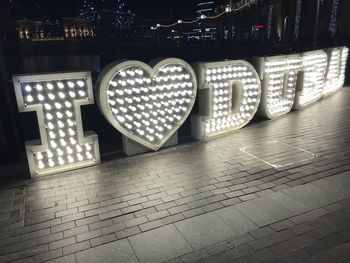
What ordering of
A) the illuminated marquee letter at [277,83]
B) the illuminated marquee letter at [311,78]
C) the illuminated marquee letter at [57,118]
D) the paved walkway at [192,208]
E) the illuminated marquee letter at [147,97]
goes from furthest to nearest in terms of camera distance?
the illuminated marquee letter at [311,78] → the illuminated marquee letter at [277,83] → the illuminated marquee letter at [147,97] → the illuminated marquee letter at [57,118] → the paved walkway at [192,208]

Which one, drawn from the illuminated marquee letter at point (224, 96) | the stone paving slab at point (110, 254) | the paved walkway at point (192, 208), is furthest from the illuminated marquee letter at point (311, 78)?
the stone paving slab at point (110, 254)

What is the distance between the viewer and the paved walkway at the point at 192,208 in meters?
3.82

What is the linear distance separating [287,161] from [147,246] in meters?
3.90

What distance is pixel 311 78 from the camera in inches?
424

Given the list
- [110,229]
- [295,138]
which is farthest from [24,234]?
[295,138]

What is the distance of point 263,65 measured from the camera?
8.64m

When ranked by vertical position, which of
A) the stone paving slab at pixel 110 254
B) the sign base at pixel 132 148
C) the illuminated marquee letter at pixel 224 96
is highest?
the illuminated marquee letter at pixel 224 96

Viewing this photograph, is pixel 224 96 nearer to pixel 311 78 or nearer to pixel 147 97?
pixel 147 97

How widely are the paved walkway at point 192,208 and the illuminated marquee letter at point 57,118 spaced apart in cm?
37

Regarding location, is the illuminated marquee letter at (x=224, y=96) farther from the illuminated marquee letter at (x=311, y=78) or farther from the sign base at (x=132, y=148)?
the illuminated marquee letter at (x=311, y=78)

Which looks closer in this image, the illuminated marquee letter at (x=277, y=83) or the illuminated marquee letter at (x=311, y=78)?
the illuminated marquee letter at (x=277, y=83)

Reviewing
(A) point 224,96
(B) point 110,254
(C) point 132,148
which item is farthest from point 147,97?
(B) point 110,254

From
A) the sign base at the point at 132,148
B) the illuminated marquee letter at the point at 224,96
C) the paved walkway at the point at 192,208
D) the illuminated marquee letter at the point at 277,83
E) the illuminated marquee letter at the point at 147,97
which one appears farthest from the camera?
the illuminated marquee letter at the point at 277,83

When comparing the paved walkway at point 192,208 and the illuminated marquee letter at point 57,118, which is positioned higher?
the illuminated marquee letter at point 57,118
